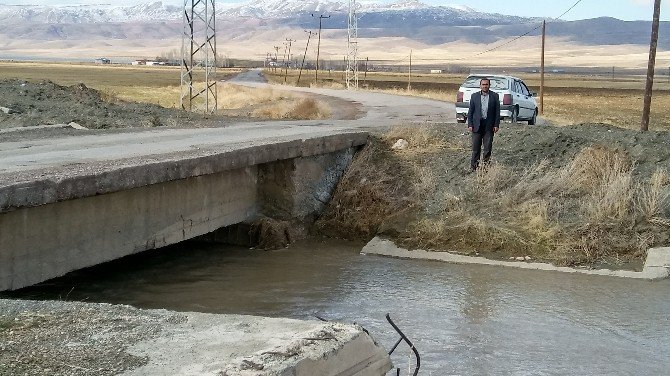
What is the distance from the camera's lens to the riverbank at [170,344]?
4.10m

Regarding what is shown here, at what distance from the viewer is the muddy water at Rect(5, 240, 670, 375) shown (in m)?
8.13

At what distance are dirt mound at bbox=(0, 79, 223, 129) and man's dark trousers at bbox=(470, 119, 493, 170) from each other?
719 cm

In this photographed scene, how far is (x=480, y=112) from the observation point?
573 inches

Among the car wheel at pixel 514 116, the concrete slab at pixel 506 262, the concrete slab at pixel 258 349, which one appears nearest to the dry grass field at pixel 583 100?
the car wheel at pixel 514 116

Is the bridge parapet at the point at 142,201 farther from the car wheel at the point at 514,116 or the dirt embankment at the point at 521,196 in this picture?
the car wheel at the point at 514,116

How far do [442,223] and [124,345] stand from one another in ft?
31.3

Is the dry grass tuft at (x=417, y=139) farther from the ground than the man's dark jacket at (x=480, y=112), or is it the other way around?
the man's dark jacket at (x=480, y=112)

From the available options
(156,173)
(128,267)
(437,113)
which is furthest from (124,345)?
(437,113)

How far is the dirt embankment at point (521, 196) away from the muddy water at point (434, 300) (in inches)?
37.4

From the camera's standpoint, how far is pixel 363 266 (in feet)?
40.0

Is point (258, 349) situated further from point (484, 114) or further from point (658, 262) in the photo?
point (484, 114)

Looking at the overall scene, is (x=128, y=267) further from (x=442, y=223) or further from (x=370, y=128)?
(x=370, y=128)

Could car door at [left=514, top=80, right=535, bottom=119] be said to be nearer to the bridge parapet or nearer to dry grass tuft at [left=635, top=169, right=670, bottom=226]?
dry grass tuft at [left=635, top=169, right=670, bottom=226]

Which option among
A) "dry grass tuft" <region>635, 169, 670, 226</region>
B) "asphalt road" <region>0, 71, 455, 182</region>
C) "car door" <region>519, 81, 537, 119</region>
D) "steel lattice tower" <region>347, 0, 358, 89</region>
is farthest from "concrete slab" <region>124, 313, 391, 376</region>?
"steel lattice tower" <region>347, 0, 358, 89</region>
